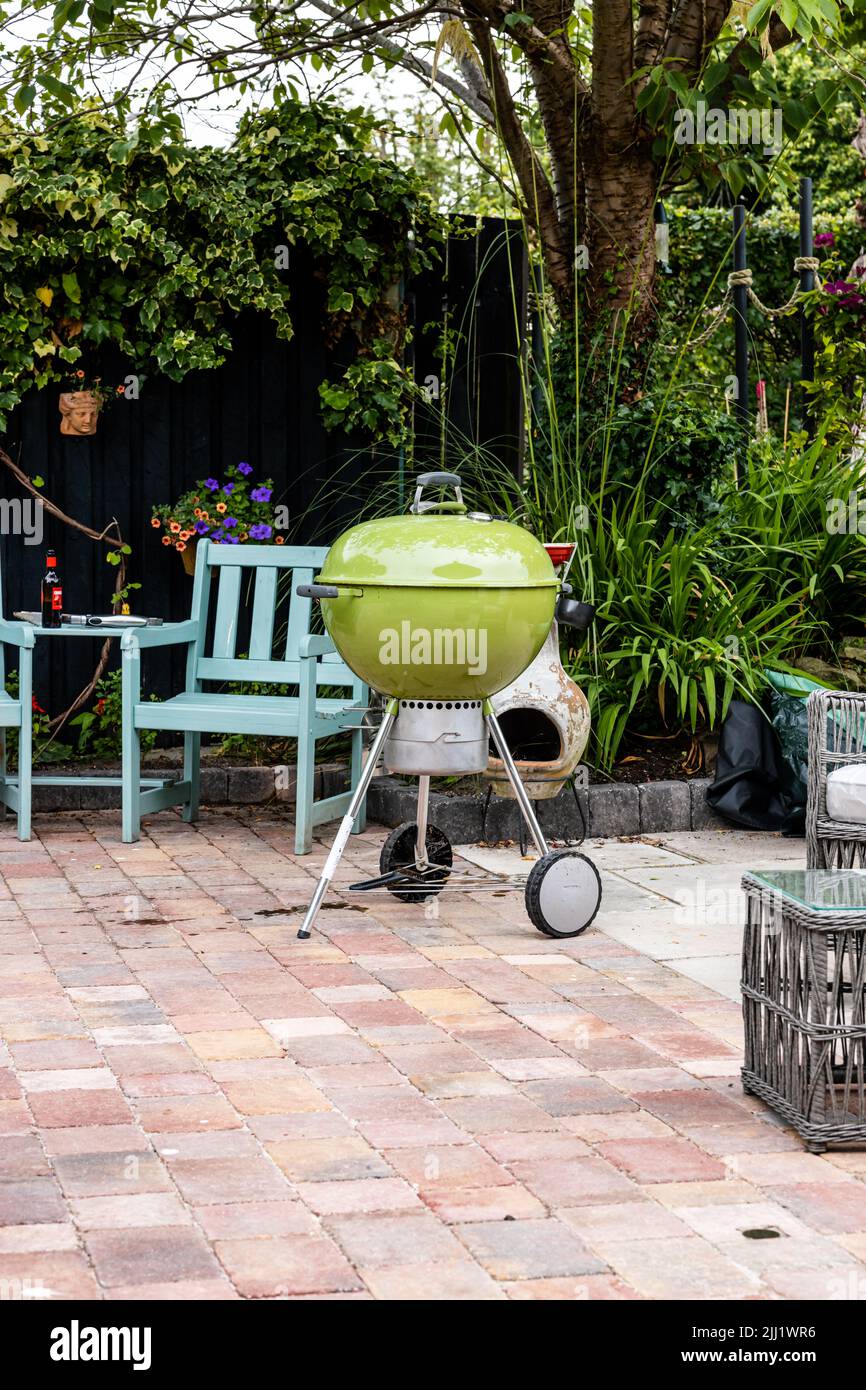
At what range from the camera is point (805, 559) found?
22.0 ft

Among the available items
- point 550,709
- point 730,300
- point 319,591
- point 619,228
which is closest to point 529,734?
point 550,709

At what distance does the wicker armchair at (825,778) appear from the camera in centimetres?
409

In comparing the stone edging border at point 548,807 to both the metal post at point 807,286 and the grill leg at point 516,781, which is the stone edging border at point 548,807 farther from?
the metal post at point 807,286

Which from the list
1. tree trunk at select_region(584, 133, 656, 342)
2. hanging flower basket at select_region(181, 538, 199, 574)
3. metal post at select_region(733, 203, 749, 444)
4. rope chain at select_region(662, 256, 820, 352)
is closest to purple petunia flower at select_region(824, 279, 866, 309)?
rope chain at select_region(662, 256, 820, 352)

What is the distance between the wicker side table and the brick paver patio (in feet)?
0.25

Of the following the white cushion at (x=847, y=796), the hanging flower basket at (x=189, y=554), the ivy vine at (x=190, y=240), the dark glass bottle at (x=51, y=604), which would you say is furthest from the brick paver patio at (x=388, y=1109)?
the ivy vine at (x=190, y=240)

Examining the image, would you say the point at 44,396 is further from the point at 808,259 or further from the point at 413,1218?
the point at 413,1218

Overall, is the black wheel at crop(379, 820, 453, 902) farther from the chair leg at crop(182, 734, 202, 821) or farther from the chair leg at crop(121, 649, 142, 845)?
the chair leg at crop(182, 734, 202, 821)

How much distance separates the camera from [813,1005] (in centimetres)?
298

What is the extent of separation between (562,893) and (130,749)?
2043mm

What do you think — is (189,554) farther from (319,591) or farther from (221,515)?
(319,591)

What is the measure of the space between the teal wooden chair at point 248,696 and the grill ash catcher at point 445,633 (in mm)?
971

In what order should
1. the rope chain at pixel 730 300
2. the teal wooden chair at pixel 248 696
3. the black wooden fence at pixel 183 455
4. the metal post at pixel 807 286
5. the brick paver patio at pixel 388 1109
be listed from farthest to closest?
the metal post at pixel 807 286 → the rope chain at pixel 730 300 → the black wooden fence at pixel 183 455 → the teal wooden chair at pixel 248 696 → the brick paver patio at pixel 388 1109
